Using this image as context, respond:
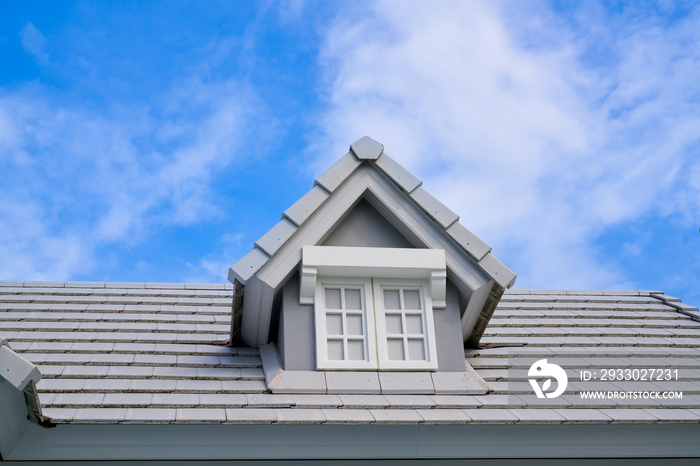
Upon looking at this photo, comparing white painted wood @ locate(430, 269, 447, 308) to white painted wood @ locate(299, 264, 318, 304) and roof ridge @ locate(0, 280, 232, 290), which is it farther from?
roof ridge @ locate(0, 280, 232, 290)

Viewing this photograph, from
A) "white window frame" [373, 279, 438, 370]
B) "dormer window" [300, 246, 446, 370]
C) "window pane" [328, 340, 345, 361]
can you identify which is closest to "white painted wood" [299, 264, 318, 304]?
"dormer window" [300, 246, 446, 370]

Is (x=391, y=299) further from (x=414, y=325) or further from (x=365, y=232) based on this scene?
(x=365, y=232)

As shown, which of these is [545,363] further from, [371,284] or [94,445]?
[94,445]

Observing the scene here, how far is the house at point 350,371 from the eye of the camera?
5023 millimetres

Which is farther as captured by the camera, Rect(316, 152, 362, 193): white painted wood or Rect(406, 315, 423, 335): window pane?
Rect(316, 152, 362, 193): white painted wood

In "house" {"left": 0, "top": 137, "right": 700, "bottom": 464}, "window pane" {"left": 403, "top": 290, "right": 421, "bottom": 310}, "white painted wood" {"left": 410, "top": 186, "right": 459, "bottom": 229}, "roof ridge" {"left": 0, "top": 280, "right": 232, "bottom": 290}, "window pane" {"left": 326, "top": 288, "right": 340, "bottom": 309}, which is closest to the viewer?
"house" {"left": 0, "top": 137, "right": 700, "bottom": 464}

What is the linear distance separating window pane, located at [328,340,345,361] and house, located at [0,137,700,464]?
0.01 meters

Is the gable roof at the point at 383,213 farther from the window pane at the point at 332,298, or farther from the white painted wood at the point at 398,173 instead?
the window pane at the point at 332,298

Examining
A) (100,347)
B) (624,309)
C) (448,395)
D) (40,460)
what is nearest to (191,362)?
(100,347)

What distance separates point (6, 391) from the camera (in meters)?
4.62

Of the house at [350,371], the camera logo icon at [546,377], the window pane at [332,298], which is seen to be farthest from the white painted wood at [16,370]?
the camera logo icon at [546,377]

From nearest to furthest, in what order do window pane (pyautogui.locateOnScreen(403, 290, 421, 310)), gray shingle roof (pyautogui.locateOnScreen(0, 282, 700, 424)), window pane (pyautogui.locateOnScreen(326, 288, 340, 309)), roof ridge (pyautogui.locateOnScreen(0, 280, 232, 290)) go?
gray shingle roof (pyautogui.locateOnScreen(0, 282, 700, 424)) → window pane (pyautogui.locateOnScreen(326, 288, 340, 309)) → window pane (pyautogui.locateOnScreen(403, 290, 421, 310)) → roof ridge (pyautogui.locateOnScreen(0, 280, 232, 290))

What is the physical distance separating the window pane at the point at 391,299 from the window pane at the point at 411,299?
0.07 metres

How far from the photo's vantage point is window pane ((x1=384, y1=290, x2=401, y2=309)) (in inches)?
234
